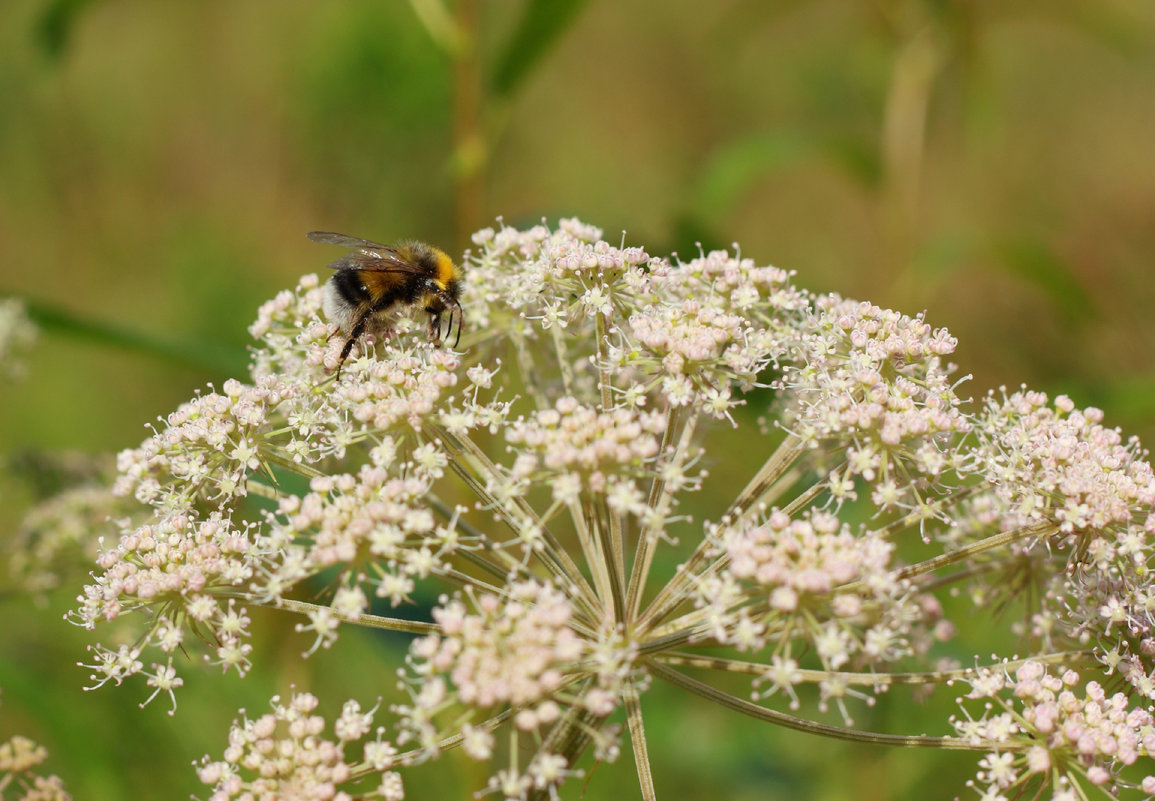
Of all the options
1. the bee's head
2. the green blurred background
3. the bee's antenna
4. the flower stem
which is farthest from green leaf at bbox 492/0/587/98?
the flower stem

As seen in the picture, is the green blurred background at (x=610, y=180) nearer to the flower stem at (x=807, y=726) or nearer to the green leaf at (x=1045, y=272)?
the green leaf at (x=1045, y=272)

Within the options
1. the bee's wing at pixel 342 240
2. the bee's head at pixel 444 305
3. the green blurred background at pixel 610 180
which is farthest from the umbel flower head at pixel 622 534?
the green blurred background at pixel 610 180

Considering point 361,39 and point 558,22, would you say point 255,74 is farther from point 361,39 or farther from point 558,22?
point 558,22

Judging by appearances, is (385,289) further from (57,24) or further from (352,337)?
(57,24)

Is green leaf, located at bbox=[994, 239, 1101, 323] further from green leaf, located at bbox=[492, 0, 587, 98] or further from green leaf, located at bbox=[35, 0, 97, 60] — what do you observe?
green leaf, located at bbox=[35, 0, 97, 60]

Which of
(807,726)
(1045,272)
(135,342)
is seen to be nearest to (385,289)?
(135,342)
